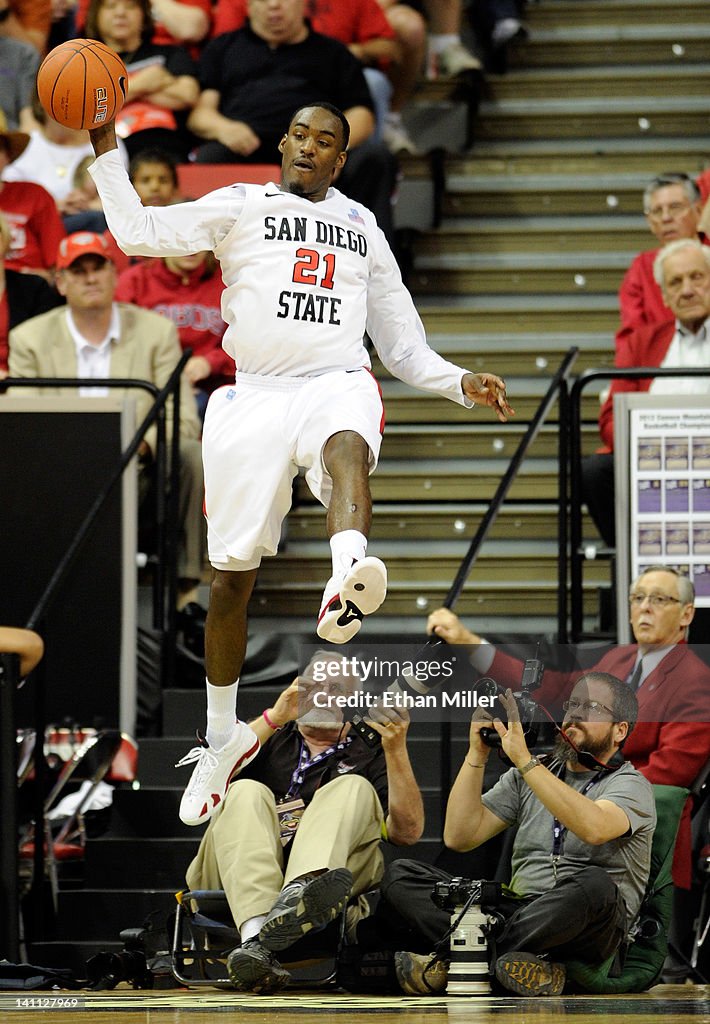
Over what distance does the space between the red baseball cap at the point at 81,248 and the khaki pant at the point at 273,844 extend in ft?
8.81

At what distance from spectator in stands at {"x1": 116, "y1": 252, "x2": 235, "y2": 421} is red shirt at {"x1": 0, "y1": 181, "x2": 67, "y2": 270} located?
50 centimetres

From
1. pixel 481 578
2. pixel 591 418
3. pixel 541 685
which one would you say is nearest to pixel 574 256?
pixel 591 418

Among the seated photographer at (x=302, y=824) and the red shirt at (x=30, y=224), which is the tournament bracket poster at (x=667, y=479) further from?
the red shirt at (x=30, y=224)

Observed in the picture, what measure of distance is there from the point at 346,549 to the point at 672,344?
3239 millimetres

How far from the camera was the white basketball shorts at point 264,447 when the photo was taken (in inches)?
214

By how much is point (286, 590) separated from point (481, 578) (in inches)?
33.9

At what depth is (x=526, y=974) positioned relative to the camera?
5.76 meters

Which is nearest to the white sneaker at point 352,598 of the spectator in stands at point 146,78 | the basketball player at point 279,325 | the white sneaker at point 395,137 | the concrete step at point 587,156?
the basketball player at point 279,325

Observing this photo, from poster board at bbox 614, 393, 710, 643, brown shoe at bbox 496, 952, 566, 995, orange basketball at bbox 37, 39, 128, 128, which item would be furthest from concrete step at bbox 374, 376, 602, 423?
orange basketball at bbox 37, 39, 128, 128

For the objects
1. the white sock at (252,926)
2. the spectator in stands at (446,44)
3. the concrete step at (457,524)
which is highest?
the spectator in stands at (446,44)

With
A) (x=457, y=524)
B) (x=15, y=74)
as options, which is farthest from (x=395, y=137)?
(x=457, y=524)

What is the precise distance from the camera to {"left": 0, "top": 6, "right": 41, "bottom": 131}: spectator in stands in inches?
404

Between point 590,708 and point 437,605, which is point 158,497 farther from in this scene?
point 590,708

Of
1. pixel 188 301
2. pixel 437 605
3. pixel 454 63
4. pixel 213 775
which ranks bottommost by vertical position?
pixel 213 775
